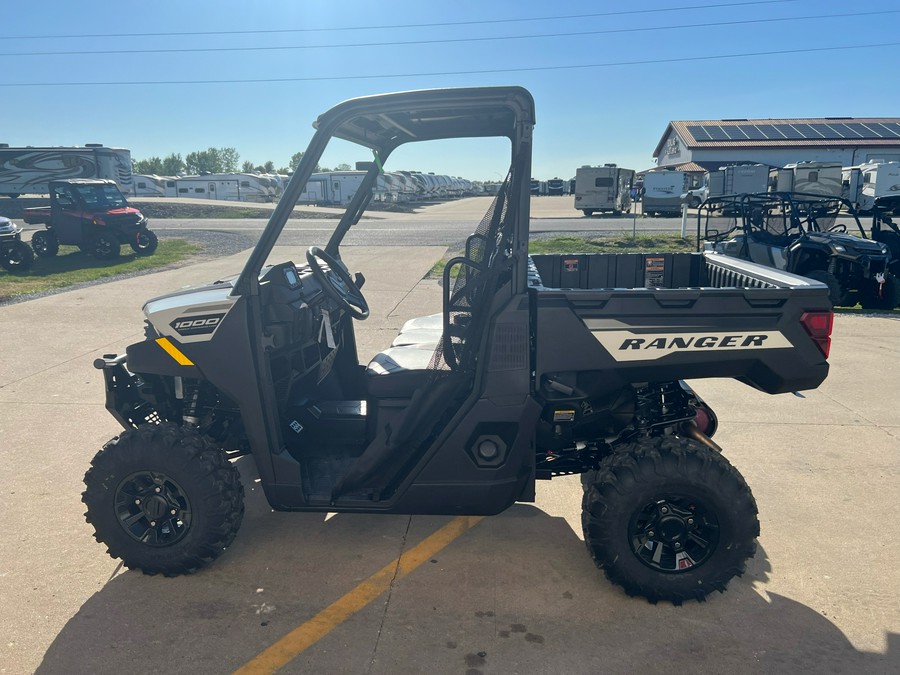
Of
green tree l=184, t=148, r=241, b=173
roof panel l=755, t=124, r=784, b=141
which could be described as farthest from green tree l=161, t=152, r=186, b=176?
roof panel l=755, t=124, r=784, b=141

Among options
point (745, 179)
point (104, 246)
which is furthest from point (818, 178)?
point (104, 246)

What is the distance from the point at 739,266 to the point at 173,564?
11.3 feet

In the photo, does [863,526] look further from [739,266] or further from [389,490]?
[389,490]

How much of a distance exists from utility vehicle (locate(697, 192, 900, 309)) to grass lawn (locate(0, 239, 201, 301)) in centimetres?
1192

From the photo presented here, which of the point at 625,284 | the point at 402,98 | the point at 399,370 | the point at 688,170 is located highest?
the point at 688,170

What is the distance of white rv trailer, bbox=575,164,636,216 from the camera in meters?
30.6

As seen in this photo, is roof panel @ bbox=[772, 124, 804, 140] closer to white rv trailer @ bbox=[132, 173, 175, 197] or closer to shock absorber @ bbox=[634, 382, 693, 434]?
white rv trailer @ bbox=[132, 173, 175, 197]

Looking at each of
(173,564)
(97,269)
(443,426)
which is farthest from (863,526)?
(97,269)

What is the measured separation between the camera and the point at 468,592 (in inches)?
123

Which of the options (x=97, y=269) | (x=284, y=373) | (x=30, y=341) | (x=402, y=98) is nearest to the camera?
(x=402, y=98)

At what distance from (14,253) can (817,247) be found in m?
16.2

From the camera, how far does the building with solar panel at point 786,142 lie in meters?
42.9

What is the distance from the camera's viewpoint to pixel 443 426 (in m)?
3.14

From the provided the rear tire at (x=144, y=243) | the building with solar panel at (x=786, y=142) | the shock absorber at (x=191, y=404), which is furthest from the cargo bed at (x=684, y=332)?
the building with solar panel at (x=786, y=142)
